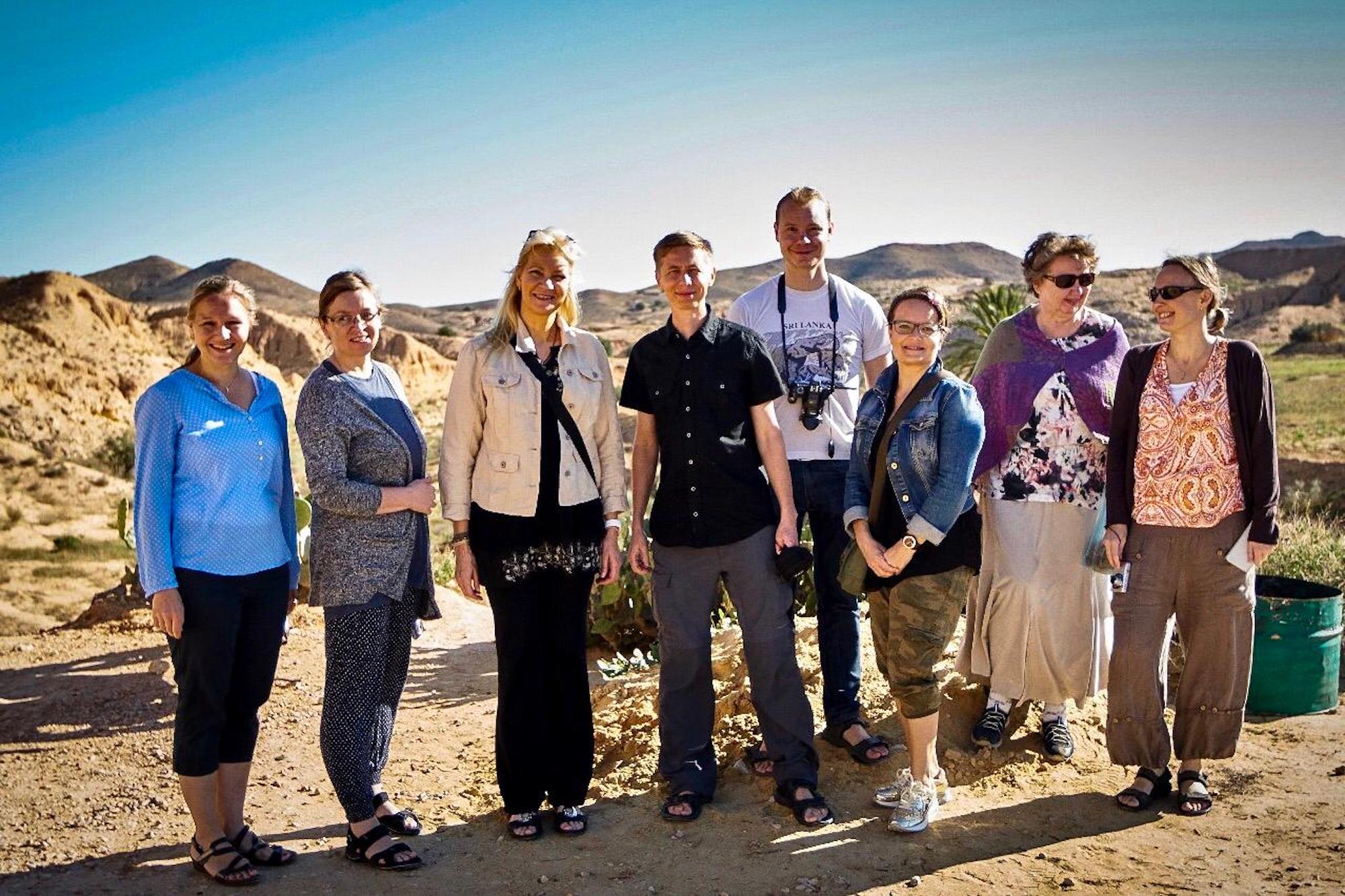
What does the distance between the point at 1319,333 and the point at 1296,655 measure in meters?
49.1

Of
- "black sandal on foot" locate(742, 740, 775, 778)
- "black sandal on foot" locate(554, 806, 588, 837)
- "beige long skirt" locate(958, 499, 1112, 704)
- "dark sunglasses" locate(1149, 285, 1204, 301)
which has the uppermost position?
"dark sunglasses" locate(1149, 285, 1204, 301)

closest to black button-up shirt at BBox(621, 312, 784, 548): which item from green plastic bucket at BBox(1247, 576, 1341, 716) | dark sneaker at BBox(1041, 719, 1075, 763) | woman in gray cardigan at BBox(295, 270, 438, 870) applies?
woman in gray cardigan at BBox(295, 270, 438, 870)

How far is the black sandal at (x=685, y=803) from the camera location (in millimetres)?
4359

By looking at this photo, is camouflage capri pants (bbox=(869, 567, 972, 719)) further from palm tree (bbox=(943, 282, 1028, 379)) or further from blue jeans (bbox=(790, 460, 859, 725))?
palm tree (bbox=(943, 282, 1028, 379))

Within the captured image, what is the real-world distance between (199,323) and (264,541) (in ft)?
2.64

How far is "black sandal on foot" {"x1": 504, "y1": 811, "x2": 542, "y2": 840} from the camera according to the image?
14.0 feet

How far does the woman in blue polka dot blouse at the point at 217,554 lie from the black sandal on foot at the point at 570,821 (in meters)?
1.00

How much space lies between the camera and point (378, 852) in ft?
13.4

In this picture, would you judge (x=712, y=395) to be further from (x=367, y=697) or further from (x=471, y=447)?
(x=367, y=697)

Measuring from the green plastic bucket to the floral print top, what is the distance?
162 centimetres

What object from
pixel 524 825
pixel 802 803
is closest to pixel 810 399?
pixel 802 803

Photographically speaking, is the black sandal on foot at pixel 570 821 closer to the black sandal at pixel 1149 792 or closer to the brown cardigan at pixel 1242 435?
the black sandal at pixel 1149 792

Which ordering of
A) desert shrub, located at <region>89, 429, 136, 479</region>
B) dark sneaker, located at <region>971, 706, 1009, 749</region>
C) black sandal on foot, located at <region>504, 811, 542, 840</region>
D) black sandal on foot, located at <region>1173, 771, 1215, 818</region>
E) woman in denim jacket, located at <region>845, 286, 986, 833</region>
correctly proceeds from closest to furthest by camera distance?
woman in denim jacket, located at <region>845, 286, 986, 833</region> < black sandal on foot, located at <region>504, 811, 542, 840</region> < black sandal on foot, located at <region>1173, 771, 1215, 818</region> < dark sneaker, located at <region>971, 706, 1009, 749</region> < desert shrub, located at <region>89, 429, 136, 479</region>

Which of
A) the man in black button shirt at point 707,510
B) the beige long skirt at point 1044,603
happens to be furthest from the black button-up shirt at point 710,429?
the beige long skirt at point 1044,603
